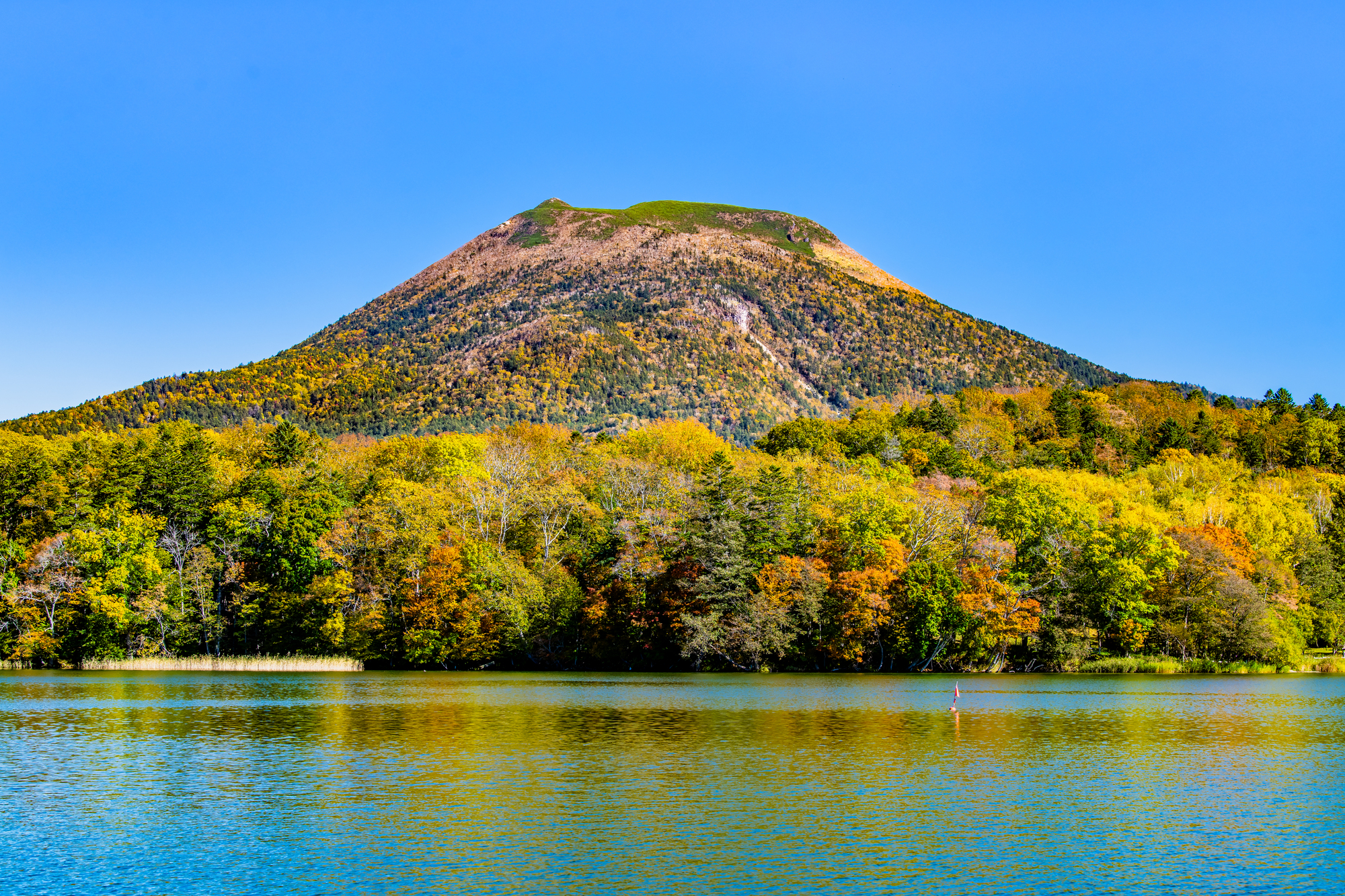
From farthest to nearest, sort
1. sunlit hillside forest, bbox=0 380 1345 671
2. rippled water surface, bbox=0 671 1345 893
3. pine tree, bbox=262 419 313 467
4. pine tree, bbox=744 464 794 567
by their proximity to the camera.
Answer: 1. pine tree, bbox=262 419 313 467
2. pine tree, bbox=744 464 794 567
3. sunlit hillside forest, bbox=0 380 1345 671
4. rippled water surface, bbox=0 671 1345 893

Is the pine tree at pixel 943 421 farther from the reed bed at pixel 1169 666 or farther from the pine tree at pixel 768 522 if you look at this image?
the pine tree at pixel 768 522

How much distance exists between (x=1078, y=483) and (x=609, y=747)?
239ft

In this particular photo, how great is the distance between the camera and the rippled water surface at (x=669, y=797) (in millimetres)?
20422

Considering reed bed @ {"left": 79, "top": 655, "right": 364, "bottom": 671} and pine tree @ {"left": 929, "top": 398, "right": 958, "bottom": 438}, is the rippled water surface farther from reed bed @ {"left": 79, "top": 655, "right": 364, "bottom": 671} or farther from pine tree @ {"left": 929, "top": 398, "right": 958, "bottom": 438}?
pine tree @ {"left": 929, "top": 398, "right": 958, "bottom": 438}

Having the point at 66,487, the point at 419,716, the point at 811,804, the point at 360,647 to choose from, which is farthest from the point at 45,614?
the point at 811,804

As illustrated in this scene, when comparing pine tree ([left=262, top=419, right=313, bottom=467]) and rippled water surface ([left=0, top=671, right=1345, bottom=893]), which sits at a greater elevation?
pine tree ([left=262, top=419, right=313, bottom=467])

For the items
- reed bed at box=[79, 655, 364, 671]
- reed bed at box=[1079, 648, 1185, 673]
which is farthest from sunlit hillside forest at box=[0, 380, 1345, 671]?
reed bed at box=[79, 655, 364, 671]

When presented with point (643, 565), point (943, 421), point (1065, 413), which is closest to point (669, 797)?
point (643, 565)

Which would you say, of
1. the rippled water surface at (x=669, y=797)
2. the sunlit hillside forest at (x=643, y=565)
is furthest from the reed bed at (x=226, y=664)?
the rippled water surface at (x=669, y=797)

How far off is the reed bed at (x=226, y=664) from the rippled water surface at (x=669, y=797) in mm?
30267

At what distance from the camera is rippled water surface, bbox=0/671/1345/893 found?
20422 mm

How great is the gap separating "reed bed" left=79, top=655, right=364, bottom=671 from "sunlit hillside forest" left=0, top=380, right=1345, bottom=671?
118 cm

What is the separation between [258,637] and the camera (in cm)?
8975

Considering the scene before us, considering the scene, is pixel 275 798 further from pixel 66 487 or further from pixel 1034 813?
pixel 66 487
